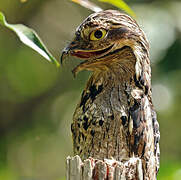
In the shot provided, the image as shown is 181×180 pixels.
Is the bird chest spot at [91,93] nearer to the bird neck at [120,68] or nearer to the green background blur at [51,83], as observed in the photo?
the bird neck at [120,68]

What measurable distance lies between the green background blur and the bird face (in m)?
4.59

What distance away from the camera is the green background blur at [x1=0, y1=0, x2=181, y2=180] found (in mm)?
9234

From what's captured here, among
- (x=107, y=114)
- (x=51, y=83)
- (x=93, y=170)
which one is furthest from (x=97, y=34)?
(x=51, y=83)

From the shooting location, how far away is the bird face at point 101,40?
396 cm

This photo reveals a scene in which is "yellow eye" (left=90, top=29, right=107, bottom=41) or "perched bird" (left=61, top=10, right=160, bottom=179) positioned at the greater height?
"yellow eye" (left=90, top=29, right=107, bottom=41)

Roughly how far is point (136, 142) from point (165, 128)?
747 centimetres

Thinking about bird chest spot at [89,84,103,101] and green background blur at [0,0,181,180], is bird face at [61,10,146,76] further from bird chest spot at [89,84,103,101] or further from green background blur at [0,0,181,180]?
green background blur at [0,0,181,180]

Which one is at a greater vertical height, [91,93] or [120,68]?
[120,68]

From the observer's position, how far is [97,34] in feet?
13.0

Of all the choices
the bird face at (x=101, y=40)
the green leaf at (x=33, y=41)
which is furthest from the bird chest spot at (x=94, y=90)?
the green leaf at (x=33, y=41)

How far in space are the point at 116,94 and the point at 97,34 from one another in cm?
40

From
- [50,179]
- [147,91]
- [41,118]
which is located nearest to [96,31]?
[147,91]

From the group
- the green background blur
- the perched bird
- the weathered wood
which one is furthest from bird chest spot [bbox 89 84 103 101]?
the green background blur

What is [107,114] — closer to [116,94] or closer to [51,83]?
[116,94]
